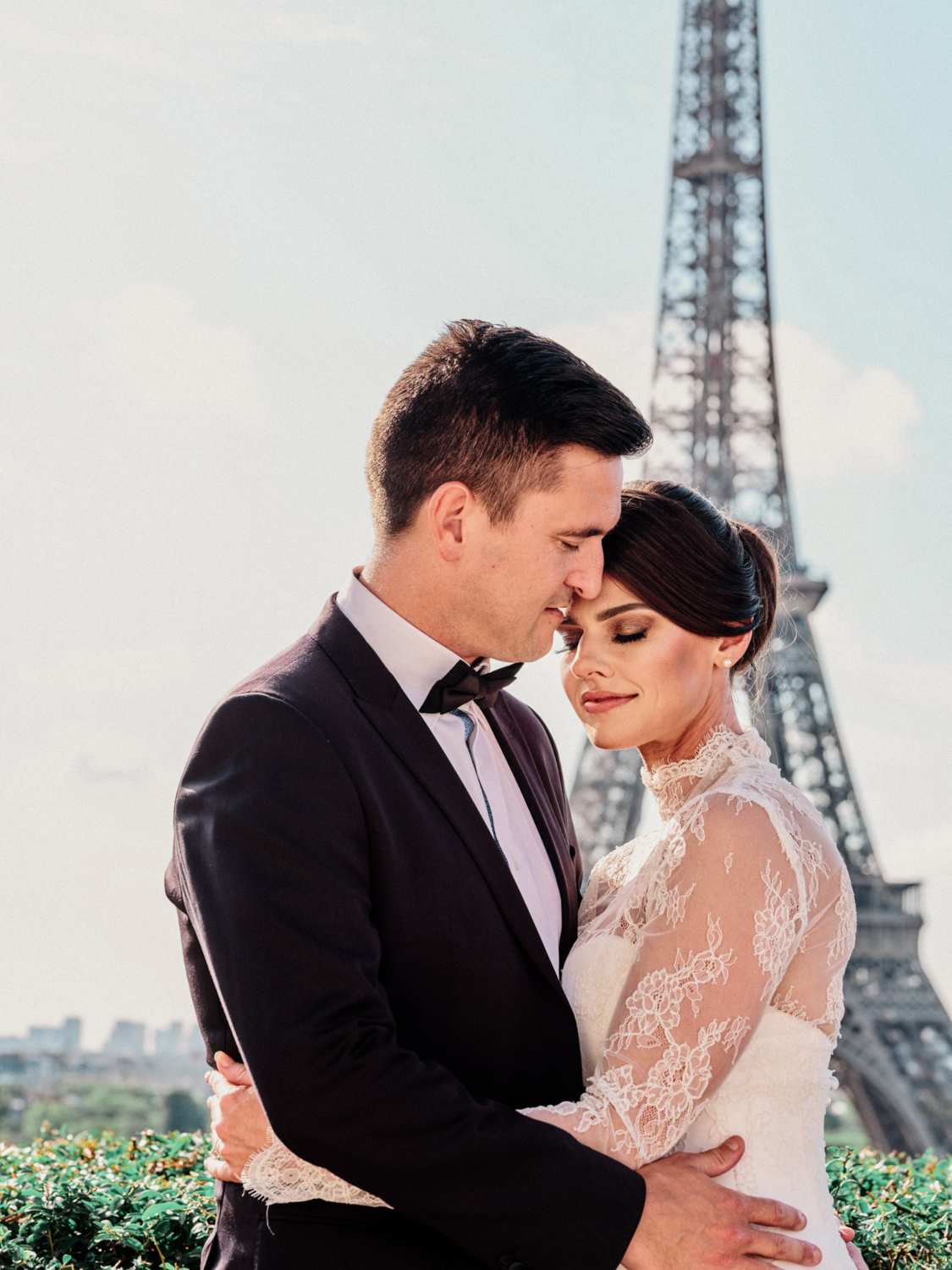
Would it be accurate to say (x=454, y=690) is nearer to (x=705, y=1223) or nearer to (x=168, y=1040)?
(x=705, y=1223)

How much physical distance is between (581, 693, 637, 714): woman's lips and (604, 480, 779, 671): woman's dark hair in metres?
0.26

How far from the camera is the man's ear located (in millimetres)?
3166

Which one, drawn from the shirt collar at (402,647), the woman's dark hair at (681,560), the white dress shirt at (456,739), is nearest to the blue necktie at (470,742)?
the white dress shirt at (456,739)

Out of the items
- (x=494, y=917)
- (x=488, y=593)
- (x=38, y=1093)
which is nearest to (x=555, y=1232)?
(x=494, y=917)

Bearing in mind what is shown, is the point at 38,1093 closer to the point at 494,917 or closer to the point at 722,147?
the point at 722,147

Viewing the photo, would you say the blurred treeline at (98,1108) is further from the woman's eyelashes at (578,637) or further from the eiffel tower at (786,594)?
the woman's eyelashes at (578,637)

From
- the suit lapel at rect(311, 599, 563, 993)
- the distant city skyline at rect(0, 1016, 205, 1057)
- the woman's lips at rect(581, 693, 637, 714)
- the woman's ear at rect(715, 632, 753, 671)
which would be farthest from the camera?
the distant city skyline at rect(0, 1016, 205, 1057)

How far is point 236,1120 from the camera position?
2.74 metres

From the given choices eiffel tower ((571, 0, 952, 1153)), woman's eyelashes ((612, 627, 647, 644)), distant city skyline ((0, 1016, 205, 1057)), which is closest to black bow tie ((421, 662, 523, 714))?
woman's eyelashes ((612, 627, 647, 644))

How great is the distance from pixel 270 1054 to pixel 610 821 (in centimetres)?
2522

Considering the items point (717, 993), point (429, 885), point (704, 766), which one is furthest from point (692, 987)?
point (704, 766)

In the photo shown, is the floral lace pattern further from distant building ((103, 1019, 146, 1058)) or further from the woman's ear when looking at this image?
distant building ((103, 1019, 146, 1058))

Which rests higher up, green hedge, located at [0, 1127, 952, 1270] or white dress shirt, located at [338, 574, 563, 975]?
white dress shirt, located at [338, 574, 563, 975]

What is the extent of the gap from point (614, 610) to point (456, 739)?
2.15 feet
